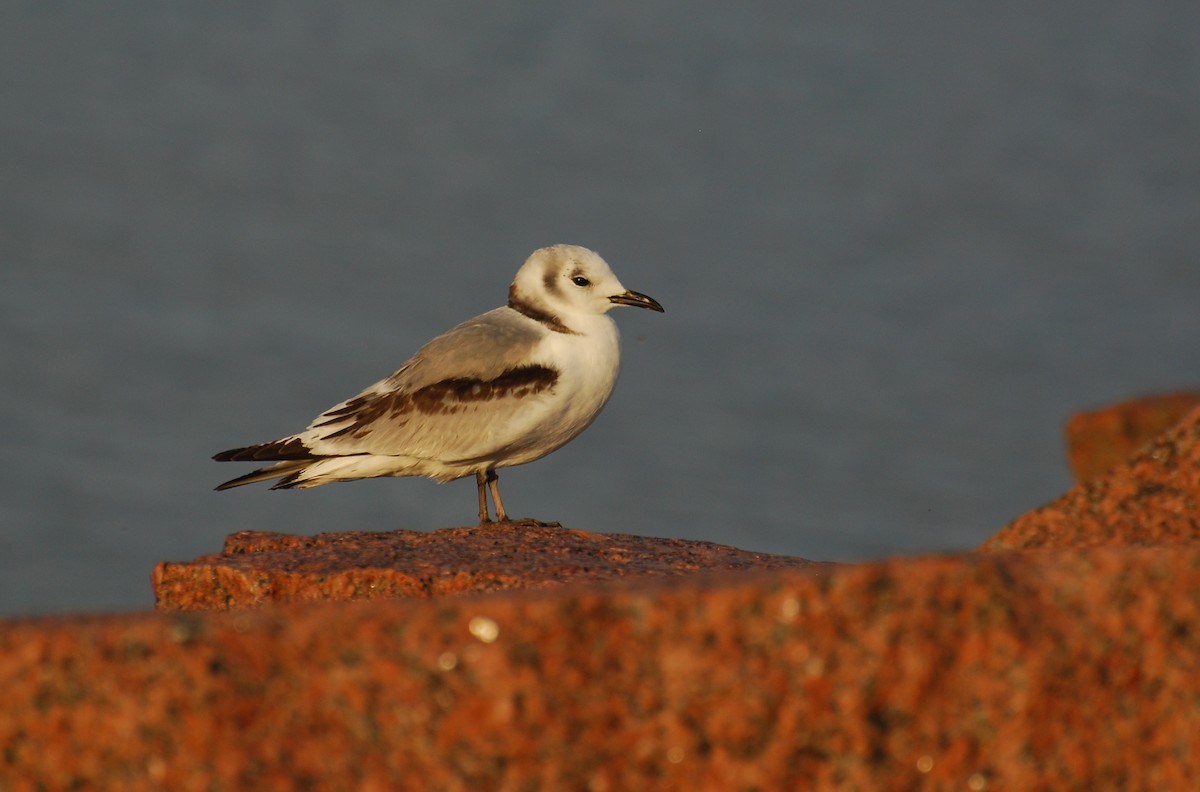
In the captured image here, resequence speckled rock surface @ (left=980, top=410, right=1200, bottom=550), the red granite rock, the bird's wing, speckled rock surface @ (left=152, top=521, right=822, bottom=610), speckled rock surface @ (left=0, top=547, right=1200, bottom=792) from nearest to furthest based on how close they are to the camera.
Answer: speckled rock surface @ (left=0, top=547, right=1200, bottom=792) < speckled rock surface @ (left=980, top=410, right=1200, bottom=550) < speckled rock surface @ (left=152, top=521, right=822, bottom=610) < the bird's wing < the red granite rock

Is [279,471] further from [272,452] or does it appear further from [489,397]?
[489,397]

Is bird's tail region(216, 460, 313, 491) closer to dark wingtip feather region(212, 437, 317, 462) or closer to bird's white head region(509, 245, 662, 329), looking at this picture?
dark wingtip feather region(212, 437, 317, 462)

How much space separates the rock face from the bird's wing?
21.0ft

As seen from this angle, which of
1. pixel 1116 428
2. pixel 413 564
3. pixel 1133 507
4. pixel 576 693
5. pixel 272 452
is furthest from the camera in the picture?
pixel 1116 428

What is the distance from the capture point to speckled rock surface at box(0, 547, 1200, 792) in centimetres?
352

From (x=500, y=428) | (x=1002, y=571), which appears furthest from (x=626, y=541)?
(x=1002, y=571)

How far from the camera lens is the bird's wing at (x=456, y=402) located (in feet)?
33.0

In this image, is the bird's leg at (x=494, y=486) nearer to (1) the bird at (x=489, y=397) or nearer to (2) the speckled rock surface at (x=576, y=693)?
(1) the bird at (x=489, y=397)

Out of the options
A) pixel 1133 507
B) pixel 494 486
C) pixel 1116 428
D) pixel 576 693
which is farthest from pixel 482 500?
pixel 1116 428

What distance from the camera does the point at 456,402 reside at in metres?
10.2

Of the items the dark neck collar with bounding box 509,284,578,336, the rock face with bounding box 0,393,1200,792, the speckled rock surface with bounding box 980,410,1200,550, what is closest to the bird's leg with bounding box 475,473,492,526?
the dark neck collar with bounding box 509,284,578,336

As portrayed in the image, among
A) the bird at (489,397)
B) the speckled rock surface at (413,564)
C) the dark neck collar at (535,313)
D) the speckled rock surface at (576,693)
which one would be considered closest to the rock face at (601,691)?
the speckled rock surface at (576,693)

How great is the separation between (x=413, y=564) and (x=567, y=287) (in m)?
4.24

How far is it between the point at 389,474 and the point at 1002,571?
742 centimetres
